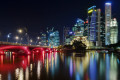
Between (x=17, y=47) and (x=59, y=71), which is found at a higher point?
(x=17, y=47)

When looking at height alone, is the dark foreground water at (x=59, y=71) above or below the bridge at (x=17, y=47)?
below

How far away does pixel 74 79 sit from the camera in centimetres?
1750

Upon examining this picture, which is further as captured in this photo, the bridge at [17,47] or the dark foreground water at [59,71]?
the bridge at [17,47]

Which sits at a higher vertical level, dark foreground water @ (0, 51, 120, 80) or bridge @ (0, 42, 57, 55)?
bridge @ (0, 42, 57, 55)

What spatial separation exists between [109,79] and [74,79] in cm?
396

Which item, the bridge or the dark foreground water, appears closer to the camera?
the dark foreground water

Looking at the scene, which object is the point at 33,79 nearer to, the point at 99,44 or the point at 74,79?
the point at 74,79

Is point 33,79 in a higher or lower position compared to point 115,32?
lower

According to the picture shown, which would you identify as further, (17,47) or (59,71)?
(17,47)

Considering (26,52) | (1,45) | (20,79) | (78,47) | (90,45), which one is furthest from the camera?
(90,45)

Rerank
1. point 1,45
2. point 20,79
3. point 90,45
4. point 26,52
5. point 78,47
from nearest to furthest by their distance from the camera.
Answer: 1. point 20,79
2. point 1,45
3. point 26,52
4. point 78,47
5. point 90,45

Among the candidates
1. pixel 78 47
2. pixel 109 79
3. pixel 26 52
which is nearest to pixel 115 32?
pixel 78 47

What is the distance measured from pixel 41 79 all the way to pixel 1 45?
32701mm

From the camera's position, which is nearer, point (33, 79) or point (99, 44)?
point (33, 79)
